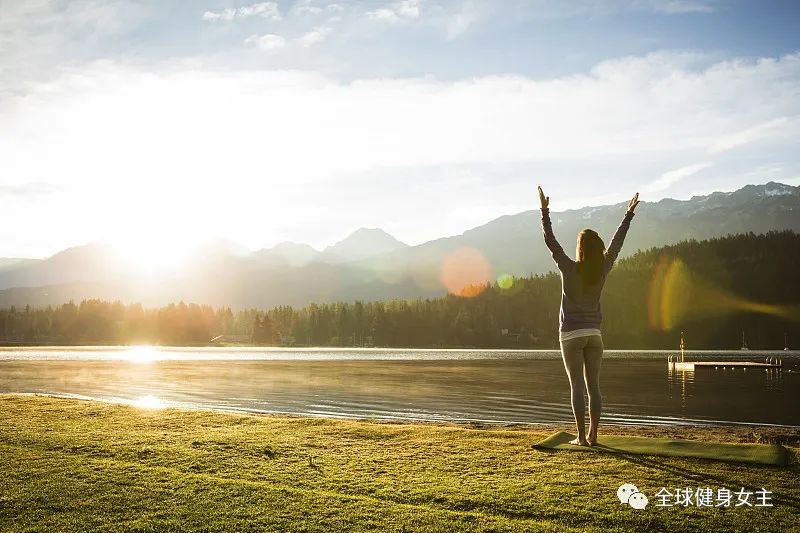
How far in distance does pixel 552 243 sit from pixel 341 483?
18.3ft

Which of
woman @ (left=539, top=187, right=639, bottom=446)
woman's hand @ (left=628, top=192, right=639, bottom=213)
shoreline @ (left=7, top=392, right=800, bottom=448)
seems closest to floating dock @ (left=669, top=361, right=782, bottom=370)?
shoreline @ (left=7, top=392, right=800, bottom=448)

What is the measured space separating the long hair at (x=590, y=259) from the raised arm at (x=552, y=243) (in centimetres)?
21

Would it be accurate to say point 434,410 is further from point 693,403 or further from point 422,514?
point 422,514

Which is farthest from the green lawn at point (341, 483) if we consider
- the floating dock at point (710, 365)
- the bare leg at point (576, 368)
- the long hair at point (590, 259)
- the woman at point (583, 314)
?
the floating dock at point (710, 365)

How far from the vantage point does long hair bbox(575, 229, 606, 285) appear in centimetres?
1158

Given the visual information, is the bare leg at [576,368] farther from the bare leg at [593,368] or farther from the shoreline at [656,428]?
the shoreline at [656,428]

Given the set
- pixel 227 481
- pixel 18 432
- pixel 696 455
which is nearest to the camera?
pixel 227 481

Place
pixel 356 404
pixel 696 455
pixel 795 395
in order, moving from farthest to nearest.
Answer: pixel 795 395 < pixel 356 404 < pixel 696 455

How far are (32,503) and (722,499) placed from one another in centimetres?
905

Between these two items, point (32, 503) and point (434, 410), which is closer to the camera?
point (32, 503)

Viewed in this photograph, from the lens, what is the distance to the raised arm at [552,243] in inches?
459

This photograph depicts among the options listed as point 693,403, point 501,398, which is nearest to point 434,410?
point 501,398

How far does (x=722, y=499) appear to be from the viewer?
8.58 metres

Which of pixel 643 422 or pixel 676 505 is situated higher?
pixel 676 505
